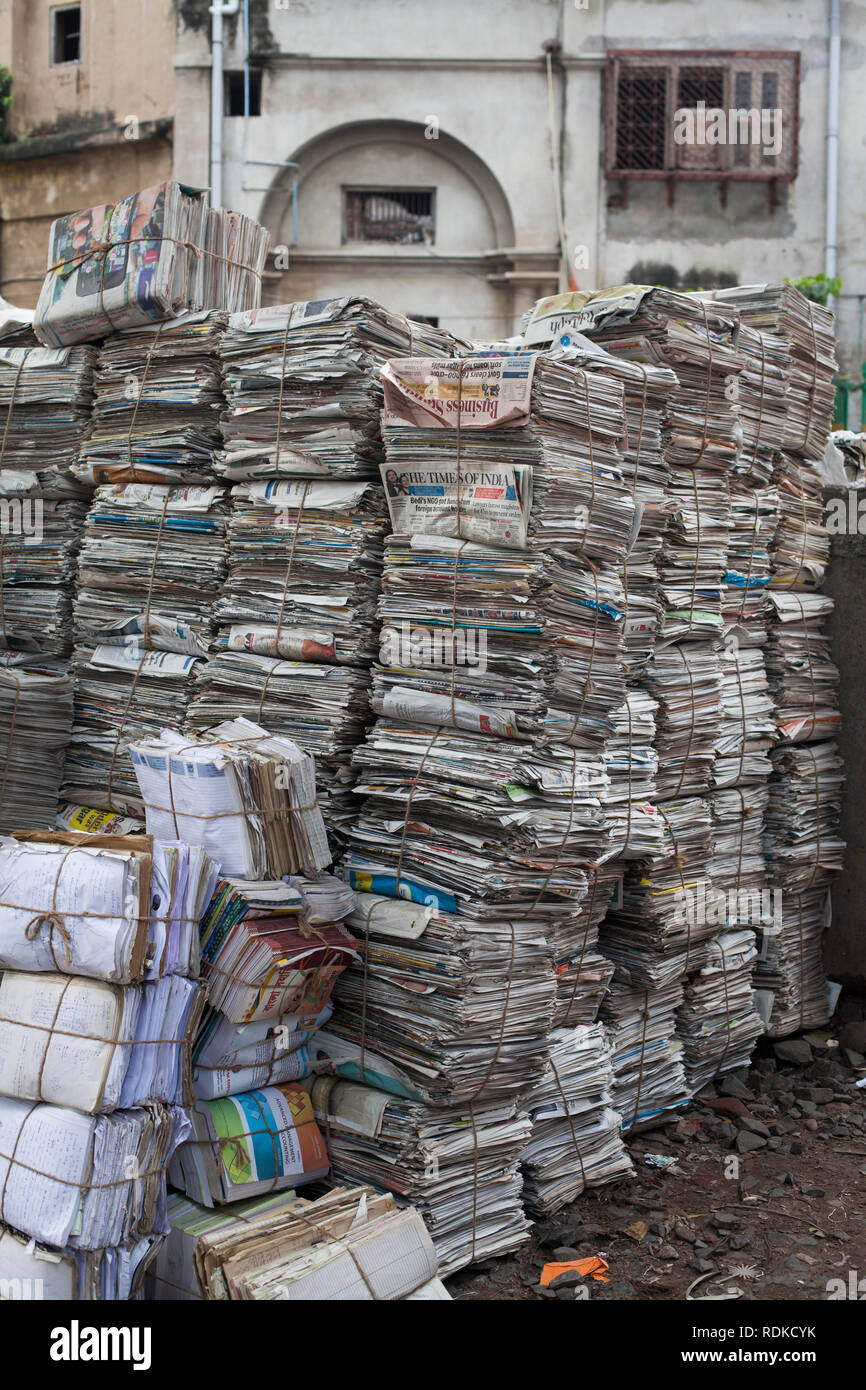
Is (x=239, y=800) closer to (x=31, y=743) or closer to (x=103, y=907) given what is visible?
(x=103, y=907)

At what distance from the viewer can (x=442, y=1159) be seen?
4.30 meters

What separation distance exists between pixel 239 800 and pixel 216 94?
49.5 ft

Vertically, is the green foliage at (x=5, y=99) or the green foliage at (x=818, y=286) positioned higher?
the green foliage at (x=5, y=99)

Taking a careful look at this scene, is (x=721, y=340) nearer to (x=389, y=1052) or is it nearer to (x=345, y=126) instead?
(x=389, y=1052)

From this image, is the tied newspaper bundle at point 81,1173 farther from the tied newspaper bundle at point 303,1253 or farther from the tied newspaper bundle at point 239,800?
the tied newspaper bundle at point 239,800

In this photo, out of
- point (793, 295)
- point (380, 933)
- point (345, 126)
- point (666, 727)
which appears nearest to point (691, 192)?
point (345, 126)

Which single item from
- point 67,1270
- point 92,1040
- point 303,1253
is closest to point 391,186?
point 92,1040

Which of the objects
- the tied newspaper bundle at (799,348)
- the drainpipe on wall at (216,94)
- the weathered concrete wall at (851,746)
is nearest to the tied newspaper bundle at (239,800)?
the tied newspaper bundle at (799,348)

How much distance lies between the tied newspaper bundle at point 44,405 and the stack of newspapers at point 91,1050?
2.58 metres

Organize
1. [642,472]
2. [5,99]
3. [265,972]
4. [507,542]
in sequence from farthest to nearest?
[5,99] → [642,472] → [507,542] → [265,972]

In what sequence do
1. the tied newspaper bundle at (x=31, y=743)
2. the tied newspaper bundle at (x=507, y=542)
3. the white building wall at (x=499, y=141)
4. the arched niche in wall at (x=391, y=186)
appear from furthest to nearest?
the arched niche in wall at (x=391, y=186) → the white building wall at (x=499, y=141) → the tied newspaper bundle at (x=31, y=743) → the tied newspaper bundle at (x=507, y=542)

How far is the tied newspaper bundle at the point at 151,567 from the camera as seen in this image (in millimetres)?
5254

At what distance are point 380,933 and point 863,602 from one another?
11.7 ft
